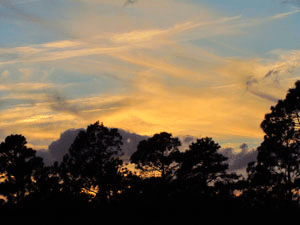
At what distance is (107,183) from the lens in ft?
185

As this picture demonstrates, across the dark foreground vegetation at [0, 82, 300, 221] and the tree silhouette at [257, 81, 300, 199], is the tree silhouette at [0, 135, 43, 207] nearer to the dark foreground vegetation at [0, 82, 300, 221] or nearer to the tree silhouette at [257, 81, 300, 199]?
the dark foreground vegetation at [0, 82, 300, 221]

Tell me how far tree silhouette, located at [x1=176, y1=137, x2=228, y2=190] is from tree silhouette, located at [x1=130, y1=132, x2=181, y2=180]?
52.8 inches

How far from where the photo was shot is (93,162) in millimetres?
57500

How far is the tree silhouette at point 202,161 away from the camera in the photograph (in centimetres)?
5884

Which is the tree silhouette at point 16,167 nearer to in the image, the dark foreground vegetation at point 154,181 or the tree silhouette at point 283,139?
the dark foreground vegetation at point 154,181

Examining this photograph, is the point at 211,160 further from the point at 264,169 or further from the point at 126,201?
the point at 126,201

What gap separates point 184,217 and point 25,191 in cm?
2914

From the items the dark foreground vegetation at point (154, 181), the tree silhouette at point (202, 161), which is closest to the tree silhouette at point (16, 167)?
the dark foreground vegetation at point (154, 181)

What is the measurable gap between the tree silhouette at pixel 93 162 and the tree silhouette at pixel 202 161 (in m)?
7.51

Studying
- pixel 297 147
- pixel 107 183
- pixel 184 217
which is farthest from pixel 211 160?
pixel 184 217

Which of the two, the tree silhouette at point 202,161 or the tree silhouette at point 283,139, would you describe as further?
the tree silhouette at point 202,161

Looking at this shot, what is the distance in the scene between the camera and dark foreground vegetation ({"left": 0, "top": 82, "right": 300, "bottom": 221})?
37.2 meters

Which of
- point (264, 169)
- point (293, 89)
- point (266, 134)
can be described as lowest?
point (264, 169)

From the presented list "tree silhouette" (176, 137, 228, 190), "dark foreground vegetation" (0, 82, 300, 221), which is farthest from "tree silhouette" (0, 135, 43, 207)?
"tree silhouette" (176, 137, 228, 190)
